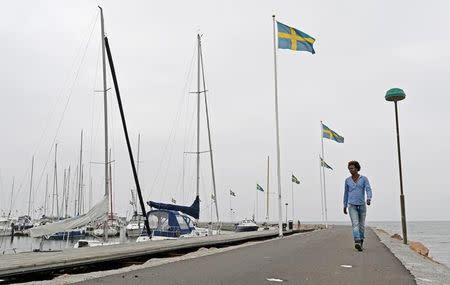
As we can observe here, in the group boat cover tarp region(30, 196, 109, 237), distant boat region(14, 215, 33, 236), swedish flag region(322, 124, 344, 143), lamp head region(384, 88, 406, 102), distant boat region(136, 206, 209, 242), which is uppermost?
swedish flag region(322, 124, 344, 143)

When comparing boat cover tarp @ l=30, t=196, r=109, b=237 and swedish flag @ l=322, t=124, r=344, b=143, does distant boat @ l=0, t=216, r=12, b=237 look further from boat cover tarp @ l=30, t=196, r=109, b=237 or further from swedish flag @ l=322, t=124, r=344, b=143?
boat cover tarp @ l=30, t=196, r=109, b=237

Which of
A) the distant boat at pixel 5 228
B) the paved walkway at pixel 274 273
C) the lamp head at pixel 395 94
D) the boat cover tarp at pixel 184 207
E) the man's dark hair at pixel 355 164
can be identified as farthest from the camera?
the distant boat at pixel 5 228

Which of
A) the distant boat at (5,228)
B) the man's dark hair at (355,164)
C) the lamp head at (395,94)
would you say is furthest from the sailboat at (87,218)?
the distant boat at (5,228)

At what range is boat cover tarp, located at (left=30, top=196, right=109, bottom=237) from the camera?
14758 millimetres

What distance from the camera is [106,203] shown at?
19.0 meters

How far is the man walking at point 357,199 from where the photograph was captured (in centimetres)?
1091

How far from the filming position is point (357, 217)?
10.9 meters

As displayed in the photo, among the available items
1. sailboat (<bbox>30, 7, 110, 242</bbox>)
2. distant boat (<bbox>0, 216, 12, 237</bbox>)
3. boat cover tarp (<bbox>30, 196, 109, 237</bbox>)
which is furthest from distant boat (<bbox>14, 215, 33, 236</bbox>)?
boat cover tarp (<bbox>30, 196, 109, 237</bbox>)

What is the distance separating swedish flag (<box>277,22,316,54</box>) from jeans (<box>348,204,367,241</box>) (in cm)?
1374

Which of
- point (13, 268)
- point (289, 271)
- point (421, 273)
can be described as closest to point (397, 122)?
point (421, 273)

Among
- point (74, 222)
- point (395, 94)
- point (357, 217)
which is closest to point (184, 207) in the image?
point (74, 222)

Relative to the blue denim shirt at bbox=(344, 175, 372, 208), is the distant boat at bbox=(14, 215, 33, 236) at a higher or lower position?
lower

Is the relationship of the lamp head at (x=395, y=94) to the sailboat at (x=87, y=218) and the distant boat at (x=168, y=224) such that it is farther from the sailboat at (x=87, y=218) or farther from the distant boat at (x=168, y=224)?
the distant boat at (x=168, y=224)

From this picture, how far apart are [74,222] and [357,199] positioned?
10425 millimetres
